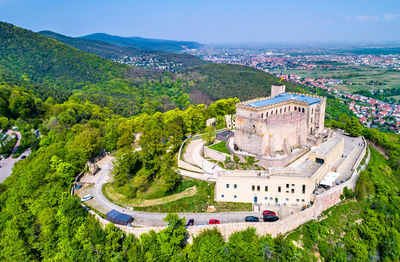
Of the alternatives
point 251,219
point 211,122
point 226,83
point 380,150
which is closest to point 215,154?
point 251,219

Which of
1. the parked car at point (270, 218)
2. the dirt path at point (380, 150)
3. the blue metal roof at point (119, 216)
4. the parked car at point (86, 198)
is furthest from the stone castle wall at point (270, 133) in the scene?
the parked car at point (86, 198)

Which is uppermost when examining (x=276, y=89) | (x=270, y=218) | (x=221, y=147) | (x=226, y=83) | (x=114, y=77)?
(x=276, y=89)

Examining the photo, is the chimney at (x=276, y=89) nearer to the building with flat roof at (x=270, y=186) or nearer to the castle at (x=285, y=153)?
the castle at (x=285, y=153)

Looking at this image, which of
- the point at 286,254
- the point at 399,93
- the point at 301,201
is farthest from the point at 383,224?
the point at 399,93

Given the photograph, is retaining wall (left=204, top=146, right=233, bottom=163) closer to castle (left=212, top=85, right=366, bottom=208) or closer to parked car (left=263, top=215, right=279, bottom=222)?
castle (left=212, top=85, right=366, bottom=208)

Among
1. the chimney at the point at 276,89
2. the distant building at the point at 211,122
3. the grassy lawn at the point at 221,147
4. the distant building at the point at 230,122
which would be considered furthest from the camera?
the distant building at the point at 211,122

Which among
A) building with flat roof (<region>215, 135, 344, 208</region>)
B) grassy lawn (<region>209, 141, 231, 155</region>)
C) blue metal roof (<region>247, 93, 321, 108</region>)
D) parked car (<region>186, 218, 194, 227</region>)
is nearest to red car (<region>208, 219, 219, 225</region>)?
parked car (<region>186, 218, 194, 227</region>)

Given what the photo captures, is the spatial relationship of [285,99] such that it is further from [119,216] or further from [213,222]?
[119,216]
